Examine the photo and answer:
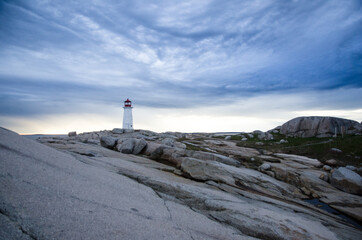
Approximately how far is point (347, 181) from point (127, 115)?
47.6m

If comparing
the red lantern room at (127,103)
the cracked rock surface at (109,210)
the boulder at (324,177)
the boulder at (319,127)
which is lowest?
the boulder at (324,177)

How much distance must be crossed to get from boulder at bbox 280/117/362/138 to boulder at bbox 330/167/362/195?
3495cm

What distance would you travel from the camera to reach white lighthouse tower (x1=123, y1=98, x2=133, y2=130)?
174 ft

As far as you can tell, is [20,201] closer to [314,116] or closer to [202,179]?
[202,179]

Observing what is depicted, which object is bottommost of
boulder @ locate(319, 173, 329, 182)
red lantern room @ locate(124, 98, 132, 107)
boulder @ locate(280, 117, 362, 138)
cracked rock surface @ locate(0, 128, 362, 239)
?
boulder @ locate(319, 173, 329, 182)

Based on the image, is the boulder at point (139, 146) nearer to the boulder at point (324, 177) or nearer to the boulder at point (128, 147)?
the boulder at point (128, 147)

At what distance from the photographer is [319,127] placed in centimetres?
4844

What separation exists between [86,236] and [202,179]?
873 centimetres

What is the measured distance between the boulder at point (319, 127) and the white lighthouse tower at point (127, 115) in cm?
4362

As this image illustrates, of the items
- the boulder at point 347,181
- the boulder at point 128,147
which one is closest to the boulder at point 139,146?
the boulder at point 128,147

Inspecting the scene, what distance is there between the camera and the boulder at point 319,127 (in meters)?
45.8

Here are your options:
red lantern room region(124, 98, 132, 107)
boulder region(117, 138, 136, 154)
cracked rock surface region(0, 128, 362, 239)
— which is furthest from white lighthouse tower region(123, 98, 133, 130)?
cracked rock surface region(0, 128, 362, 239)

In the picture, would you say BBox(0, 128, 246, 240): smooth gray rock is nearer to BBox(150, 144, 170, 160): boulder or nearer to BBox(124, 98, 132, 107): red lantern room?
BBox(150, 144, 170, 160): boulder

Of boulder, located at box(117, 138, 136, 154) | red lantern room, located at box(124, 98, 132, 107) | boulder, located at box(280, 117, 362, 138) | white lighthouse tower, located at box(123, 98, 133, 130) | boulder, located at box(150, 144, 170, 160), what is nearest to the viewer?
boulder, located at box(150, 144, 170, 160)
